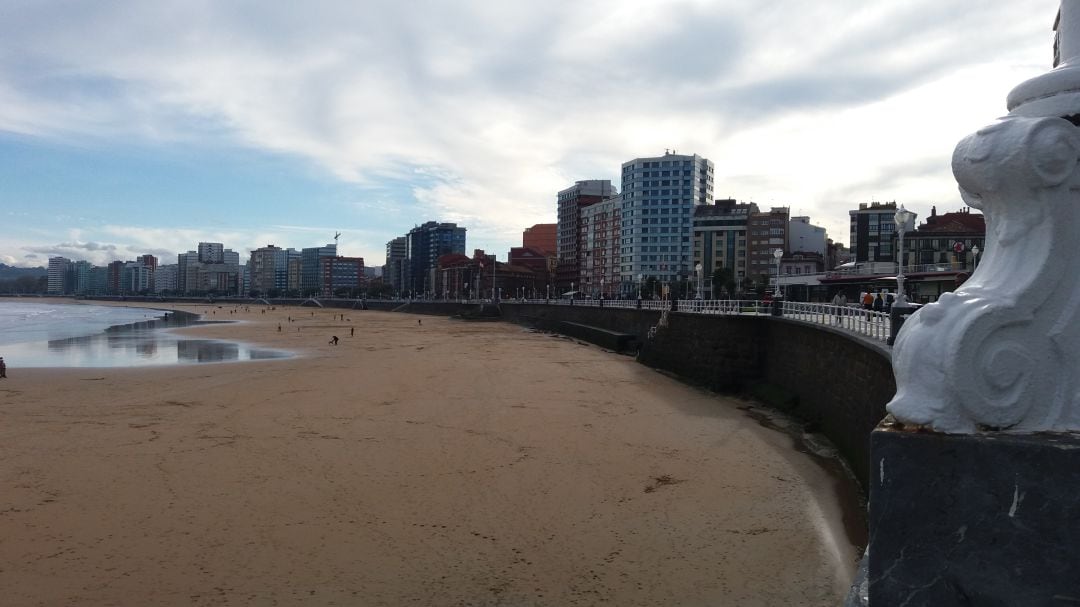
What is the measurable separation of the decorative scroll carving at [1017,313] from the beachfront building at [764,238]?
347 ft

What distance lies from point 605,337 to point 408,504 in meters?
29.9

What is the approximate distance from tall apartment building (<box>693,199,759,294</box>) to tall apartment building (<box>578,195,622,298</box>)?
17098mm

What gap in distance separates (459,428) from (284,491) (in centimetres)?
538

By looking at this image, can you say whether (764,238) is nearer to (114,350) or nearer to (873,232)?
(873,232)

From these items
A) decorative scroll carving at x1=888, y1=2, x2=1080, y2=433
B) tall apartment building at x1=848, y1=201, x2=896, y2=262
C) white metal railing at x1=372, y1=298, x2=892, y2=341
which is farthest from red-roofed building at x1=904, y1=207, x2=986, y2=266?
decorative scroll carving at x1=888, y1=2, x2=1080, y2=433

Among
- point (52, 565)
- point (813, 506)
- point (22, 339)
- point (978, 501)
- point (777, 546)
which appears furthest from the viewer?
point (22, 339)

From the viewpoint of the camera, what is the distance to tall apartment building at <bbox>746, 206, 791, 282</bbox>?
105375mm

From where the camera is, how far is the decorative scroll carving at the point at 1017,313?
320 cm

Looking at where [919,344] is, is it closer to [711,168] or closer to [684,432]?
[684,432]

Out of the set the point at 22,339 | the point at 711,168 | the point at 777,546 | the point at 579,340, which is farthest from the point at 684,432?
the point at 711,168

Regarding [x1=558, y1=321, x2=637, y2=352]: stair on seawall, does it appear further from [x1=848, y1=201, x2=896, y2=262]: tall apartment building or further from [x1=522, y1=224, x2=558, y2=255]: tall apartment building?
[x1=522, y1=224, x2=558, y2=255]: tall apartment building

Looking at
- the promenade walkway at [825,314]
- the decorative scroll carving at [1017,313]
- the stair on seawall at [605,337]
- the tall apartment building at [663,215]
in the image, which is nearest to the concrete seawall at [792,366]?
the promenade walkway at [825,314]

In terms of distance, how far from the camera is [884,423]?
3.44 metres

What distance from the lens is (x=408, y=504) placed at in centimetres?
1018
